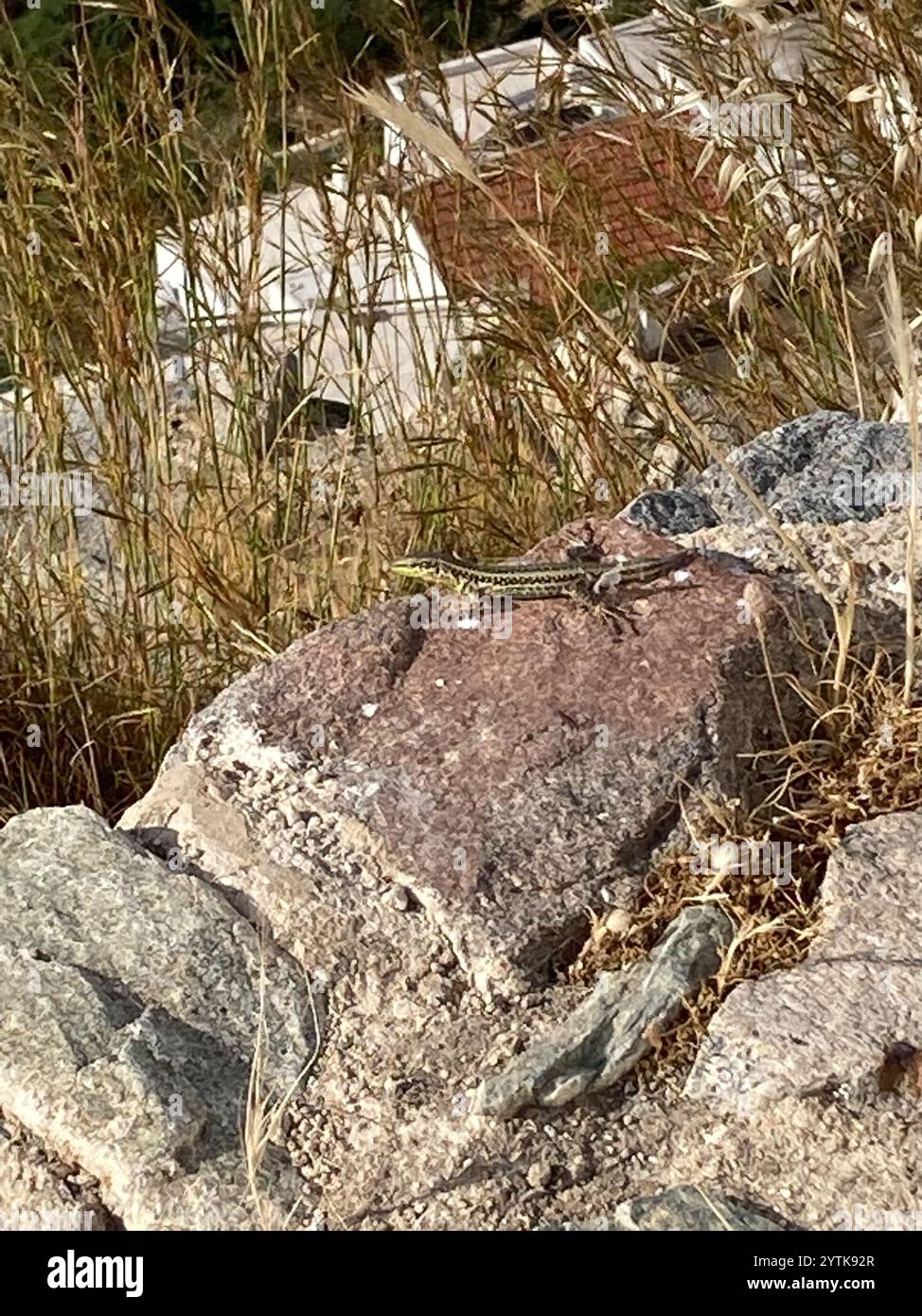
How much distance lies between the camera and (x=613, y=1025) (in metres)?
2.58

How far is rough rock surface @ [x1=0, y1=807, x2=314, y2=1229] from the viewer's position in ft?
8.05

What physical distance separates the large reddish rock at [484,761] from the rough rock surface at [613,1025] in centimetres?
13

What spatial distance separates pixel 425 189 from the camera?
3928 millimetres

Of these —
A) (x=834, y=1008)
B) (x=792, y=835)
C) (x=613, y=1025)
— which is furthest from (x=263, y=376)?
(x=834, y=1008)

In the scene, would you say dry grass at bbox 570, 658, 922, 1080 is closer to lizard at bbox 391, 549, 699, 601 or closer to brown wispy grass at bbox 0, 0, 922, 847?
lizard at bbox 391, 549, 699, 601

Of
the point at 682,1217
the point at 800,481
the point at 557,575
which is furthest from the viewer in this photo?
the point at 800,481

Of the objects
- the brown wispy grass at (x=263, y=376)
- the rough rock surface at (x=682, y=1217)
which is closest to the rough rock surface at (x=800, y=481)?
the brown wispy grass at (x=263, y=376)

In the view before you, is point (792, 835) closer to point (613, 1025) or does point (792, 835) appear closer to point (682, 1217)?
point (613, 1025)

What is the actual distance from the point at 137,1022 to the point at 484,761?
0.65m

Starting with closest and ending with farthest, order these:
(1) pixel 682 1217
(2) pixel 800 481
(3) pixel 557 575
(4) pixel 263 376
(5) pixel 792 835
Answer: (1) pixel 682 1217 → (5) pixel 792 835 → (3) pixel 557 575 → (2) pixel 800 481 → (4) pixel 263 376

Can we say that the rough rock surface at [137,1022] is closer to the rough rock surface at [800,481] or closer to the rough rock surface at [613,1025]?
the rough rock surface at [613,1025]

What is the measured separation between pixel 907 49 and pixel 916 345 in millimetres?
698

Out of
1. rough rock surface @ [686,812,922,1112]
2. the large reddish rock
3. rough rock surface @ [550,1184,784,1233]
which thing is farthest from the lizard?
rough rock surface @ [550,1184,784,1233]

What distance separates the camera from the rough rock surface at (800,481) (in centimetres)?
348
